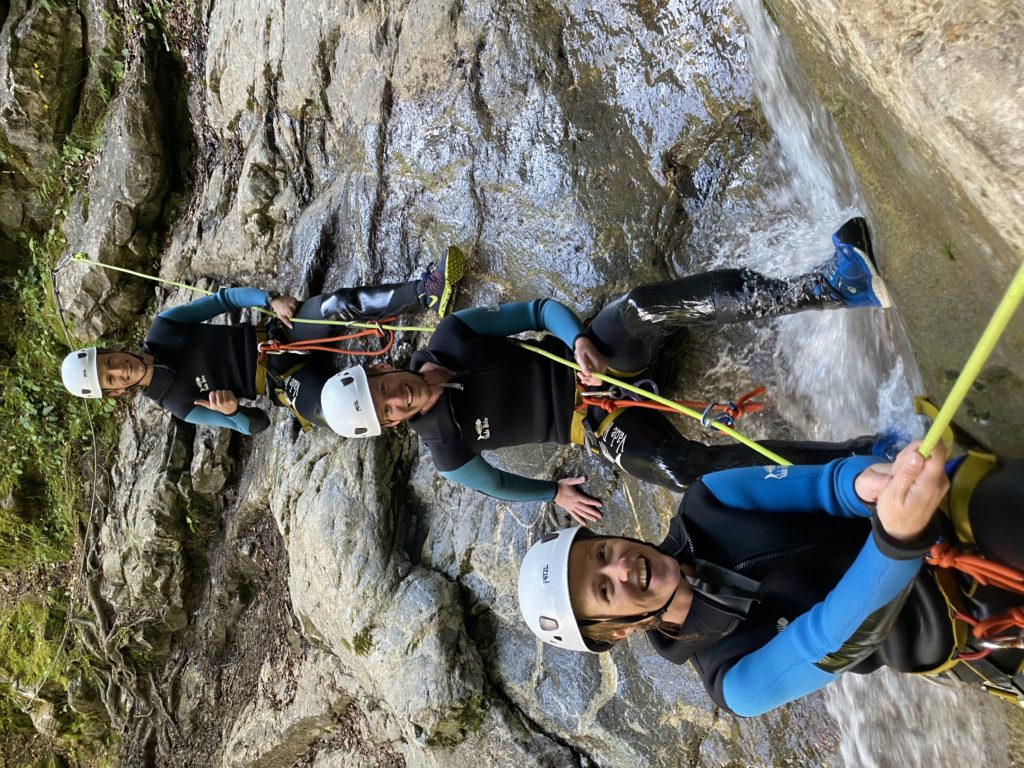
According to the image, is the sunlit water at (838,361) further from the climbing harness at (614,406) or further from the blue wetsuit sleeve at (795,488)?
the blue wetsuit sleeve at (795,488)

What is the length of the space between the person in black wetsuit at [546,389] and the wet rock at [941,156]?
0.55 meters


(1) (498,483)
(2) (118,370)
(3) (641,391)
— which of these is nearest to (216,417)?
(2) (118,370)

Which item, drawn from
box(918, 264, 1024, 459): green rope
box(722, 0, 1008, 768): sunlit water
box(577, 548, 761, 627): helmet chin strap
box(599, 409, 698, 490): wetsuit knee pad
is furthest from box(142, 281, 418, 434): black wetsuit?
box(918, 264, 1024, 459): green rope

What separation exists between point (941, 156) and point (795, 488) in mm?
1019

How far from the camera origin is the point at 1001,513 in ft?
5.00

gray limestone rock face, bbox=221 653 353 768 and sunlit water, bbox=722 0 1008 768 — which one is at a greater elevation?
sunlit water, bbox=722 0 1008 768

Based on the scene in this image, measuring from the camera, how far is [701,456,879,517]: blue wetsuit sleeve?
1899mm

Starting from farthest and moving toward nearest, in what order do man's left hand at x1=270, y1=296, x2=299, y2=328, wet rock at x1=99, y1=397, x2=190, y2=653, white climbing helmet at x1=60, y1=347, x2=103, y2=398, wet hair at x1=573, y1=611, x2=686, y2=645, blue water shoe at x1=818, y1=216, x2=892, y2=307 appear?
wet rock at x1=99, y1=397, x2=190, y2=653 < man's left hand at x1=270, y1=296, x2=299, y2=328 < white climbing helmet at x1=60, y1=347, x2=103, y2=398 < blue water shoe at x1=818, y1=216, x2=892, y2=307 < wet hair at x1=573, y1=611, x2=686, y2=645

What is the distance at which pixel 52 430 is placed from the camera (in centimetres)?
720

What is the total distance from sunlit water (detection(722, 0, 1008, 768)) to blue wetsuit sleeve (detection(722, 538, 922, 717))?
39.6 inches

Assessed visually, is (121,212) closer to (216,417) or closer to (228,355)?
(228,355)

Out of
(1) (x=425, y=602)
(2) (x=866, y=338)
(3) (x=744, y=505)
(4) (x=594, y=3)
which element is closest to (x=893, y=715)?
(3) (x=744, y=505)

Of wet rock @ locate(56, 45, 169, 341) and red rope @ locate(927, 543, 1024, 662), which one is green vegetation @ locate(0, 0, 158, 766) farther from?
red rope @ locate(927, 543, 1024, 662)

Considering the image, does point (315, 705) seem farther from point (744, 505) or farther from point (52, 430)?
point (52, 430)
